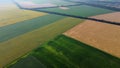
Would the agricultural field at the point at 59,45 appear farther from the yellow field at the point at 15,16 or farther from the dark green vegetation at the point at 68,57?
the yellow field at the point at 15,16

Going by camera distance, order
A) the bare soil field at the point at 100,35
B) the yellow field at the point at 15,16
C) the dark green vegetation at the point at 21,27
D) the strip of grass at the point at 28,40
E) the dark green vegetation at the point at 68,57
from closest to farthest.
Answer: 1. the dark green vegetation at the point at 68,57
2. the strip of grass at the point at 28,40
3. the bare soil field at the point at 100,35
4. the dark green vegetation at the point at 21,27
5. the yellow field at the point at 15,16

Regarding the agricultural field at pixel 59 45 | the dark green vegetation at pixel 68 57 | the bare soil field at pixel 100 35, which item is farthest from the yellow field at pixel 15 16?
the dark green vegetation at pixel 68 57

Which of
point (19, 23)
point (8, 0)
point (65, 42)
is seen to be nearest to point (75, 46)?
point (65, 42)

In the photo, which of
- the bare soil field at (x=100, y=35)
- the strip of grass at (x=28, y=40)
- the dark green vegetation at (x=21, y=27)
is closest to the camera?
the strip of grass at (x=28, y=40)

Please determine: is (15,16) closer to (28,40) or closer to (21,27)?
(21,27)

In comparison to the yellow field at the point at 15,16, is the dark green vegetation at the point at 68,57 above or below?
above

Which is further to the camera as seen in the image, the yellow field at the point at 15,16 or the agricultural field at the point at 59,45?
the yellow field at the point at 15,16

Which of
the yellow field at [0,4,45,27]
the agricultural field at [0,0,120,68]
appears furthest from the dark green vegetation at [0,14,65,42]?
the yellow field at [0,4,45,27]

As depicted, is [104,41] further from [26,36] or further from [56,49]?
[26,36]
